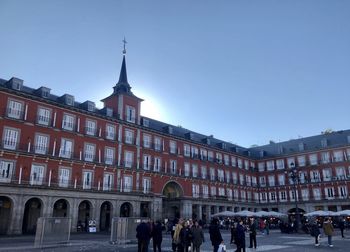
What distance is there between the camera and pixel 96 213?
34.2 metres

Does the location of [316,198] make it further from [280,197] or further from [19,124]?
[19,124]

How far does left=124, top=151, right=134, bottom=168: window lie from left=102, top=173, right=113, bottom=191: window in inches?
108

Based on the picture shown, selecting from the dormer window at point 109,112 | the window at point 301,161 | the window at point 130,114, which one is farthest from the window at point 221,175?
the dormer window at point 109,112

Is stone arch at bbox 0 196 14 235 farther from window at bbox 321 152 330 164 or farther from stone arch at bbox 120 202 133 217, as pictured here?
window at bbox 321 152 330 164

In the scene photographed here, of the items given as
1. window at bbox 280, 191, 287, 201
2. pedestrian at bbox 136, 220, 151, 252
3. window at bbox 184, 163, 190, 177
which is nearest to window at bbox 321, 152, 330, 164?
window at bbox 280, 191, 287, 201

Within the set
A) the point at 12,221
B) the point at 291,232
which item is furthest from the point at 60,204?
the point at 291,232

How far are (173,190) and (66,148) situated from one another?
18.8 m

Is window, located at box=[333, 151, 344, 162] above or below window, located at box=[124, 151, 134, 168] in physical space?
above

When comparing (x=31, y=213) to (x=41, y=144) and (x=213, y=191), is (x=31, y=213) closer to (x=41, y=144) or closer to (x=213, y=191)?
(x=41, y=144)

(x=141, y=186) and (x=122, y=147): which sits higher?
(x=122, y=147)

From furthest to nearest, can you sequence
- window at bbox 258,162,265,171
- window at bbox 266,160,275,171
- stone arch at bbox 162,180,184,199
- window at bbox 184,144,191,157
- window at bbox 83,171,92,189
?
1. window at bbox 258,162,265,171
2. window at bbox 266,160,275,171
3. window at bbox 184,144,191,157
4. stone arch at bbox 162,180,184,199
5. window at bbox 83,171,92,189

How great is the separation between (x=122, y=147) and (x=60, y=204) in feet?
32.1

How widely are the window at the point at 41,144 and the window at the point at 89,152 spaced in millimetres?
4553

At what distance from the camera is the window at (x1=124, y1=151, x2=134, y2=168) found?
39025 mm
